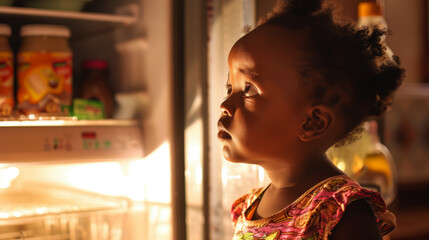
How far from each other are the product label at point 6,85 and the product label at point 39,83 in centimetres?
3

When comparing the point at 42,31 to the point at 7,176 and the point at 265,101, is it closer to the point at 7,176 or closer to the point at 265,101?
the point at 7,176

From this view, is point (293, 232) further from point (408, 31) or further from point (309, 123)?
point (408, 31)

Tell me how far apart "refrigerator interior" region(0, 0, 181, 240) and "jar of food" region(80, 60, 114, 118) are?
0.05 metres

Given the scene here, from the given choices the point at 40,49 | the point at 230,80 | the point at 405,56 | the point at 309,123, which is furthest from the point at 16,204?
the point at 405,56

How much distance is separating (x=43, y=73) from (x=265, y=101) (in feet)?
2.27

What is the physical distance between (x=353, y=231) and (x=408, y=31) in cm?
221

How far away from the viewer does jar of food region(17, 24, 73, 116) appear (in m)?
1.25

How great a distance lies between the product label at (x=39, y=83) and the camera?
4.11ft

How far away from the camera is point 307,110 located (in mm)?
744

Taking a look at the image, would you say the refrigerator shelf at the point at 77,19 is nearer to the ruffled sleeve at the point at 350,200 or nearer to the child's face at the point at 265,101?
the child's face at the point at 265,101

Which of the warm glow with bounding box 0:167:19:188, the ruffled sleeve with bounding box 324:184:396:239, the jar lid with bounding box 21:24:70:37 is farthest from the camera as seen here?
the warm glow with bounding box 0:167:19:188

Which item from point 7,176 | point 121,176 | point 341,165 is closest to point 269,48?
point 341,165

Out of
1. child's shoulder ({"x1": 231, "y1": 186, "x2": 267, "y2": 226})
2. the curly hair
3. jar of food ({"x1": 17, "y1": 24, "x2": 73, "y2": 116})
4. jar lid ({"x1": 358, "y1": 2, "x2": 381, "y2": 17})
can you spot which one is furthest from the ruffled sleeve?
jar of food ({"x1": 17, "y1": 24, "x2": 73, "y2": 116})

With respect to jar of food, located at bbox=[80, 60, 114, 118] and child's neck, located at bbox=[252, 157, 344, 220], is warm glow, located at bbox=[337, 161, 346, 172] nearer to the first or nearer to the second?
child's neck, located at bbox=[252, 157, 344, 220]
